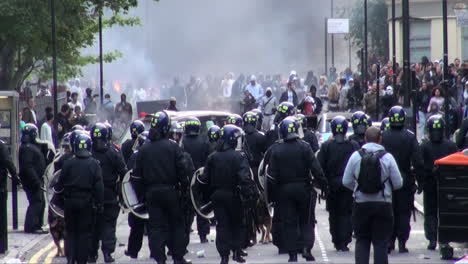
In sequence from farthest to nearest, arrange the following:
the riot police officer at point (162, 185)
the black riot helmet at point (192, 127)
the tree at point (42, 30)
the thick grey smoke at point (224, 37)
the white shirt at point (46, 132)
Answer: the thick grey smoke at point (224, 37) → the tree at point (42, 30) → the white shirt at point (46, 132) → the black riot helmet at point (192, 127) → the riot police officer at point (162, 185)

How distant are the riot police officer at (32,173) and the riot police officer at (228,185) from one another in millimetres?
4471

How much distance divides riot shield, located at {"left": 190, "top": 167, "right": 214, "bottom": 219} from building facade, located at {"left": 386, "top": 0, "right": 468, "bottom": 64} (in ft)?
113

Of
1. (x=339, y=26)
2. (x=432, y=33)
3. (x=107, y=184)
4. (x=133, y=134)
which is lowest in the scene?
(x=107, y=184)

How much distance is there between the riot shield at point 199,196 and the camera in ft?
58.1

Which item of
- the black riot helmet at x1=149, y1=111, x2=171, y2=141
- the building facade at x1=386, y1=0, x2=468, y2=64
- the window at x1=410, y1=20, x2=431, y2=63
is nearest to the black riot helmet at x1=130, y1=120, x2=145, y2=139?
the black riot helmet at x1=149, y1=111, x2=171, y2=141

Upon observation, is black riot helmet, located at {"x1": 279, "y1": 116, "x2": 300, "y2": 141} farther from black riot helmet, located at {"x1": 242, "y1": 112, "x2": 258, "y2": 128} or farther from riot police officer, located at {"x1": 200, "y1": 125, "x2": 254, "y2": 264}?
black riot helmet, located at {"x1": 242, "y1": 112, "x2": 258, "y2": 128}

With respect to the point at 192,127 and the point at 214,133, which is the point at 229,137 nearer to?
the point at 214,133

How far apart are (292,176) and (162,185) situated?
1793 mm

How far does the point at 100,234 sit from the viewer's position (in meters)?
18.6

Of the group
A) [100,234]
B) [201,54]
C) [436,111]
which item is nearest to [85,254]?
[100,234]

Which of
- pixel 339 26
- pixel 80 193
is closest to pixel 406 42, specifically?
pixel 80 193

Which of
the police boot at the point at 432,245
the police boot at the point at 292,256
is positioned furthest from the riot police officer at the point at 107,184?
the police boot at the point at 432,245

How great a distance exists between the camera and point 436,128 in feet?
60.3

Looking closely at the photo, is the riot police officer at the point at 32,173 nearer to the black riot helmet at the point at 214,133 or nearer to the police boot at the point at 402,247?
the black riot helmet at the point at 214,133
